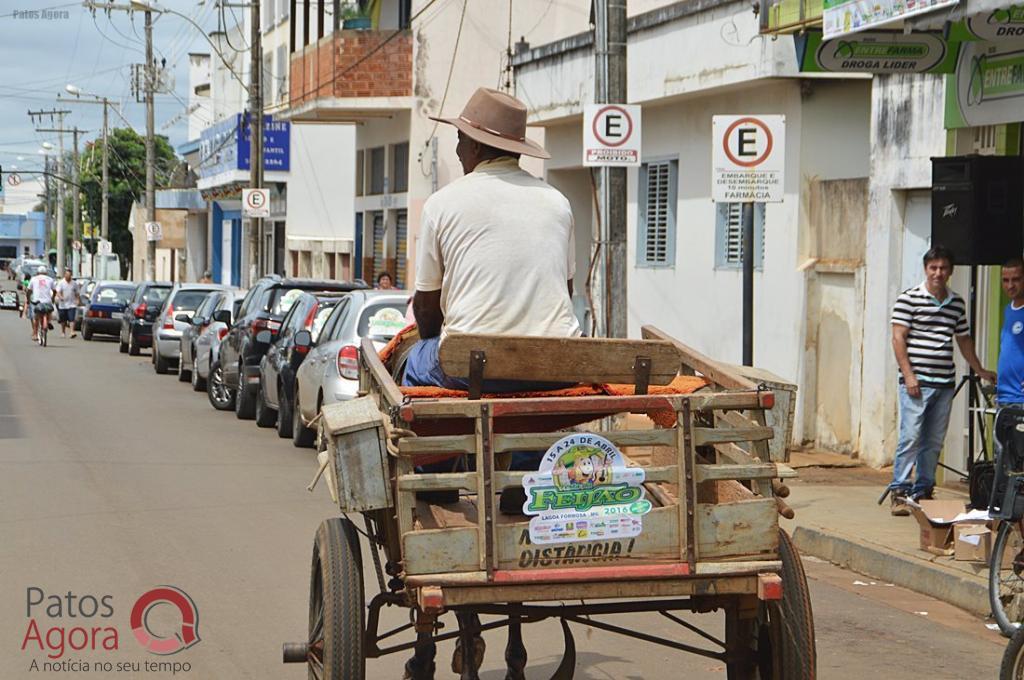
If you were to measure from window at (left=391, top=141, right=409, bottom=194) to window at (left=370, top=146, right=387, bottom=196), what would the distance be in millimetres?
651

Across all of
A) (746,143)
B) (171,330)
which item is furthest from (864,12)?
(171,330)

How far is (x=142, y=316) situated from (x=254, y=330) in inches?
628

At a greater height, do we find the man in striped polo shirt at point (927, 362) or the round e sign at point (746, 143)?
the round e sign at point (746, 143)

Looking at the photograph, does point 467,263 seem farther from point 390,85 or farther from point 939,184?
point 390,85

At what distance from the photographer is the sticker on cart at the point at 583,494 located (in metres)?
5.07

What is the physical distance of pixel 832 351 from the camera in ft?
53.6

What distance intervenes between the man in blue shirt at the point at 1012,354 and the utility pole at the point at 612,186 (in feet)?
13.0

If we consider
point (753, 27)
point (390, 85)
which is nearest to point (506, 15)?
point (390, 85)

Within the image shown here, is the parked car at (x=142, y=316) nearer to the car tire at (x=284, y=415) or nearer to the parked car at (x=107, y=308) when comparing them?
the parked car at (x=107, y=308)

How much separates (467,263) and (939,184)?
800 cm

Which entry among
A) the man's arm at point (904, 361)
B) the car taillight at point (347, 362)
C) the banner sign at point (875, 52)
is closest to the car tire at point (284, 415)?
the car taillight at point (347, 362)

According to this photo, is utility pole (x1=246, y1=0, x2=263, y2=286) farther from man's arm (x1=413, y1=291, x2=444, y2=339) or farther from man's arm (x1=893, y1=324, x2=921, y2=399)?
man's arm (x1=413, y1=291, x2=444, y2=339)

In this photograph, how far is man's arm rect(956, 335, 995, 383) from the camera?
1166 cm

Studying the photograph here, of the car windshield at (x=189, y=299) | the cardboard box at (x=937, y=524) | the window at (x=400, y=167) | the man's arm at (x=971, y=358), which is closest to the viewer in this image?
the cardboard box at (x=937, y=524)
